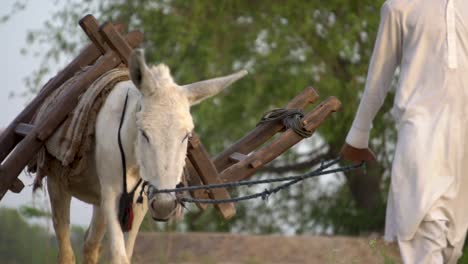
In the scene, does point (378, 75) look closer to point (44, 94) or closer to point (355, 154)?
point (355, 154)

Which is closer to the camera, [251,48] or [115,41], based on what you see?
[115,41]

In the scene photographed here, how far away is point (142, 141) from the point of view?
20.3ft

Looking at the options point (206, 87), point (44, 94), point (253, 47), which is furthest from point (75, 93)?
point (253, 47)

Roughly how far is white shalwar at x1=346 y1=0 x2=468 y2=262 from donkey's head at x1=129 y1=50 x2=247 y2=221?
1356mm

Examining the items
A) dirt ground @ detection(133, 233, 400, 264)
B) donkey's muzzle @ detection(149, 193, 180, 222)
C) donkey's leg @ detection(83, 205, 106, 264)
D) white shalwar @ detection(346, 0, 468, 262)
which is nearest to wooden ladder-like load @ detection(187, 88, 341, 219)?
donkey's muzzle @ detection(149, 193, 180, 222)

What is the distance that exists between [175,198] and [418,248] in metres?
1.51

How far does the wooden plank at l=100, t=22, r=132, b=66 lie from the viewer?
6840mm

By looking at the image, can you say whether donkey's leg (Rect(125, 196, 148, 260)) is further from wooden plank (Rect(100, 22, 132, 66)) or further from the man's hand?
the man's hand

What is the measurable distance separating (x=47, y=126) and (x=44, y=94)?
87 cm

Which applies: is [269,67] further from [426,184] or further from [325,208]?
[426,184]

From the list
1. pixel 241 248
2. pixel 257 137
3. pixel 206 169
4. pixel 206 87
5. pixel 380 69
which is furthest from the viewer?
pixel 241 248

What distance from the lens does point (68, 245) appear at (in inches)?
318

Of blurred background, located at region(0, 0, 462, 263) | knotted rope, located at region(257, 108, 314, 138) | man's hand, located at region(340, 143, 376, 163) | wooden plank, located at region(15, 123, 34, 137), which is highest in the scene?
man's hand, located at region(340, 143, 376, 163)

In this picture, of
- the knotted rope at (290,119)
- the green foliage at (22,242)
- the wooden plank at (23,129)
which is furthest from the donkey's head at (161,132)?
the green foliage at (22,242)
